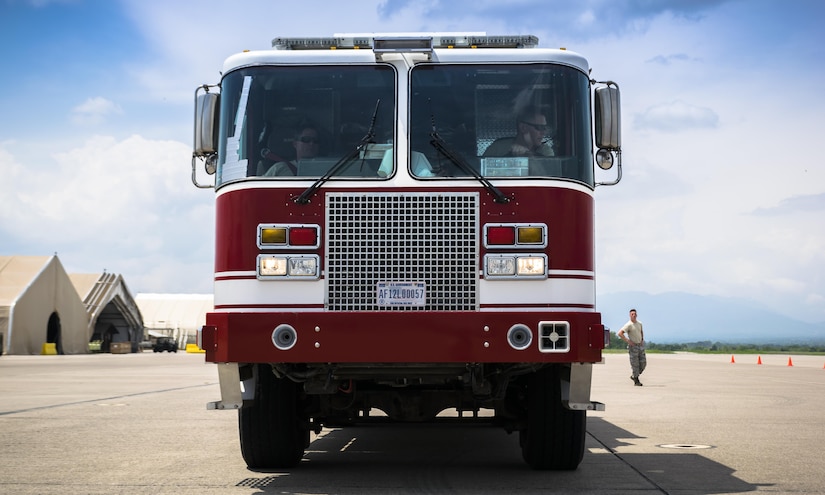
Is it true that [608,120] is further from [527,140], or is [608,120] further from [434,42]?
[434,42]

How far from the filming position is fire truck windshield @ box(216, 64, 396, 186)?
7.76 meters

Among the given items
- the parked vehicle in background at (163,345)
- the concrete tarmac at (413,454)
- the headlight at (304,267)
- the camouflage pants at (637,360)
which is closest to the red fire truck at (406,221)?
the headlight at (304,267)

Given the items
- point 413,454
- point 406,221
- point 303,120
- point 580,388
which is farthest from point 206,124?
point 413,454

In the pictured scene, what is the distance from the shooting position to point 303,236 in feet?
24.6

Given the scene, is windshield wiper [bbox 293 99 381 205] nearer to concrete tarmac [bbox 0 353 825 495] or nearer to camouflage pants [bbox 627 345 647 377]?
concrete tarmac [bbox 0 353 825 495]

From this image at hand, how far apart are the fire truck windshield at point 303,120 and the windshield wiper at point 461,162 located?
13.1 inches

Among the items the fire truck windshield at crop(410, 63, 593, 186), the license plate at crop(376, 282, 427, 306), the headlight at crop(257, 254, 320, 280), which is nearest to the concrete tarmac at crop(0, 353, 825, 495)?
the license plate at crop(376, 282, 427, 306)

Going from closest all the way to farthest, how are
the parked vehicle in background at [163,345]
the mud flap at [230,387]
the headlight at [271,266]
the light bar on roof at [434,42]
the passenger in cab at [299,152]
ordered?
the headlight at [271,266]
the mud flap at [230,387]
the passenger in cab at [299,152]
the light bar on roof at [434,42]
the parked vehicle in background at [163,345]

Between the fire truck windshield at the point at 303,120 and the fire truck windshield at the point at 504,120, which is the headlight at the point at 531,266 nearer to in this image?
the fire truck windshield at the point at 504,120

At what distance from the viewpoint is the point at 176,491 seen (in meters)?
7.41

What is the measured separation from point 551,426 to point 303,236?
2.57 metres

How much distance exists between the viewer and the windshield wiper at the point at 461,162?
298 inches

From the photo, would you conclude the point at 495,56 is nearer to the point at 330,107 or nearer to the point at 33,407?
the point at 330,107

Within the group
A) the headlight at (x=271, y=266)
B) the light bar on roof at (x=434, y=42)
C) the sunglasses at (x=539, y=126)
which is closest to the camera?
the headlight at (x=271, y=266)
